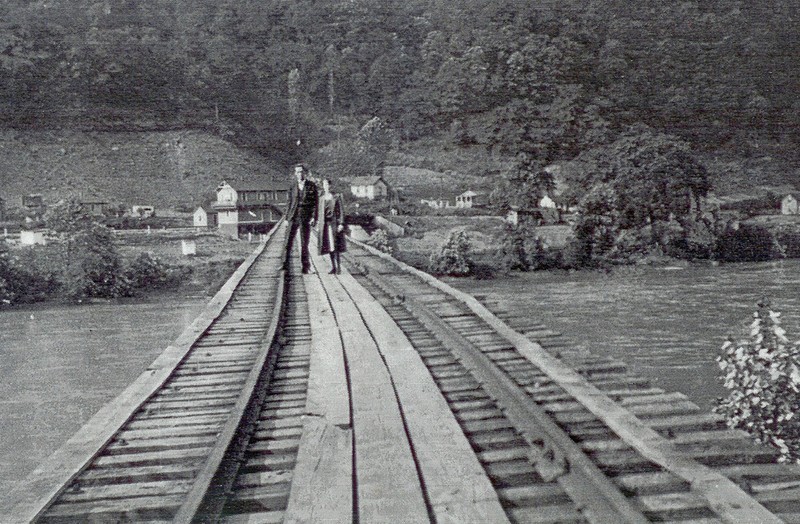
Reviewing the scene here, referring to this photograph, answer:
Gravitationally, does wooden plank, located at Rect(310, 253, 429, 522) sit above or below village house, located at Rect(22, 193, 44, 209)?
below

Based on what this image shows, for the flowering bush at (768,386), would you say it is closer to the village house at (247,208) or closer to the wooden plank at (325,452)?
the wooden plank at (325,452)

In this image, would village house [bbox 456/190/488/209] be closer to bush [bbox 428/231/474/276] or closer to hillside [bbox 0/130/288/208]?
bush [bbox 428/231/474/276]

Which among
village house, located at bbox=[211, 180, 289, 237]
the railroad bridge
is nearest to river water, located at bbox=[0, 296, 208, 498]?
village house, located at bbox=[211, 180, 289, 237]

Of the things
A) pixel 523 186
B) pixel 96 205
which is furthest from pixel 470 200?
pixel 96 205

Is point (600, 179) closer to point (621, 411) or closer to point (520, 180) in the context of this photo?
point (520, 180)

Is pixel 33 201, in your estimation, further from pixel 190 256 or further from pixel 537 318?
pixel 537 318

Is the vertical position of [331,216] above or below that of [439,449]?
above
